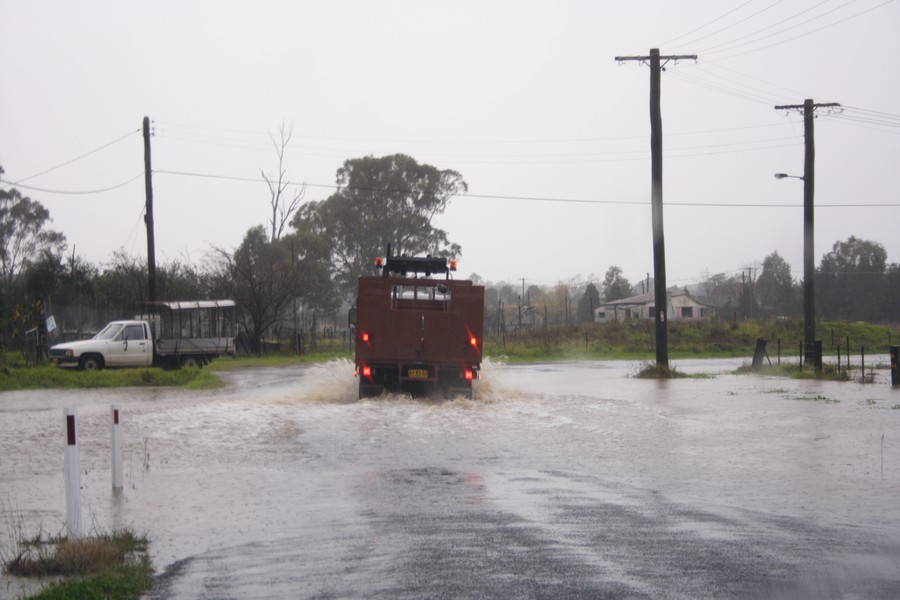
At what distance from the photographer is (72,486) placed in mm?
7570

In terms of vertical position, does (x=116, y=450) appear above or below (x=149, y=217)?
below

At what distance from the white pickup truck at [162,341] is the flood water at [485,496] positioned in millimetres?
11442

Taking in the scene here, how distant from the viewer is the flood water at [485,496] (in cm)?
654

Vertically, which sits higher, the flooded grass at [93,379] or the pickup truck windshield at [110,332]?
the pickup truck windshield at [110,332]

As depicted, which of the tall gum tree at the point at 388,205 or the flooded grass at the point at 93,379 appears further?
the tall gum tree at the point at 388,205

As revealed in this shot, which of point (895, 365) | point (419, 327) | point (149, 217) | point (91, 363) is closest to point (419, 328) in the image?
point (419, 327)

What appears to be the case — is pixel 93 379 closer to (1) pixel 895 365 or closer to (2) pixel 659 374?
(2) pixel 659 374

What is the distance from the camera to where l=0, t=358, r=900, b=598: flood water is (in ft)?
21.5

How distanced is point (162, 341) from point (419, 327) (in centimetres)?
1700

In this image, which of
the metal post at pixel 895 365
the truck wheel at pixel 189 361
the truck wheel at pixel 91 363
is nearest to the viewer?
the metal post at pixel 895 365

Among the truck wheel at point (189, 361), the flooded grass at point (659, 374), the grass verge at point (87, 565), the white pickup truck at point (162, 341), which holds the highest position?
the white pickup truck at point (162, 341)

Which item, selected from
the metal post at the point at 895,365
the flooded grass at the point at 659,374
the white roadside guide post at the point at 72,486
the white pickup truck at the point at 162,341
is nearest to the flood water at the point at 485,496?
the white roadside guide post at the point at 72,486

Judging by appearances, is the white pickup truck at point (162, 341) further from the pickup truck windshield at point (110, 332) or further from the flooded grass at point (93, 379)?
the flooded grass at point (93, 379)

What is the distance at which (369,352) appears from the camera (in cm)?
1917
